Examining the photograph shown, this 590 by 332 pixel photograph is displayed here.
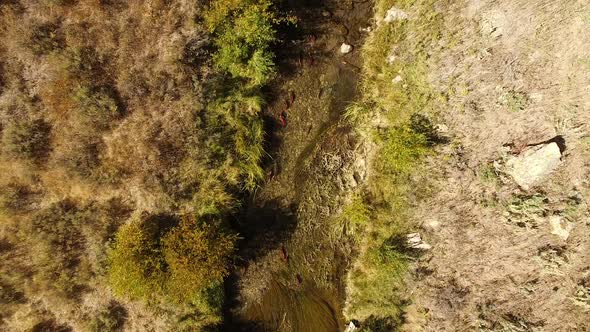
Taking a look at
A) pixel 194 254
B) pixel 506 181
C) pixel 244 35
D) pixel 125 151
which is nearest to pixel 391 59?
pixel 244 35

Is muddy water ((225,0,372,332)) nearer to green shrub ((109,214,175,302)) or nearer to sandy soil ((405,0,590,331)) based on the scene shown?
green shrub ((109,214,175,302))

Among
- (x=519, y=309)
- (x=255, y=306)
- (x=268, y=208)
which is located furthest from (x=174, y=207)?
(x=519, y=309)

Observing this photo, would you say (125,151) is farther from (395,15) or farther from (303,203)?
(395,15)

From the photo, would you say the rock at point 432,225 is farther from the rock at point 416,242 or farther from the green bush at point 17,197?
the green bush at point 17,197

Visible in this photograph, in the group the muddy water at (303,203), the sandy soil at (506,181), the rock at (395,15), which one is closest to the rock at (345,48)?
the muddy water at (303,203)

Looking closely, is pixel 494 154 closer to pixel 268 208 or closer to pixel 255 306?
pixel 268 208

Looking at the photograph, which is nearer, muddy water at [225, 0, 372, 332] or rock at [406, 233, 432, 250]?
rock at [406, 233, 432, 250]

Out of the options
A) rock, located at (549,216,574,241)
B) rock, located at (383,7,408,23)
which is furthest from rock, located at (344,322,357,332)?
rock, located at (383,7,408,23)
